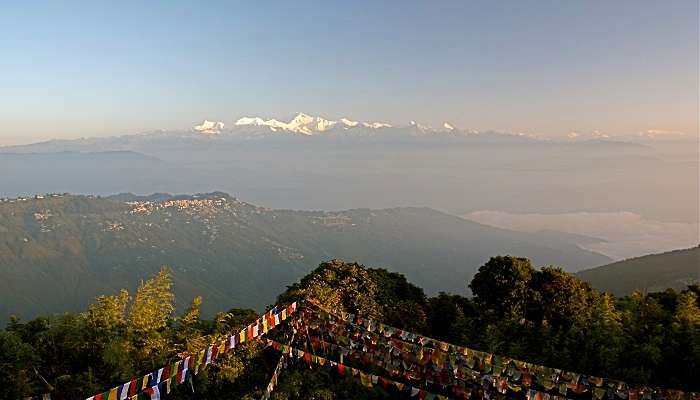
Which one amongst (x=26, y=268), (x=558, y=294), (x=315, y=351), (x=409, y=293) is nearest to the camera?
(x=315, y=351)

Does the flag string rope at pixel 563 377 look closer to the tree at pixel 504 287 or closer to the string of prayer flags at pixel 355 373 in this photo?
the string of prayer flags at pixel 355 373

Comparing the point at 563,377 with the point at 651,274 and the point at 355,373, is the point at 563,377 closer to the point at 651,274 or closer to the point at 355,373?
the point at 355,373

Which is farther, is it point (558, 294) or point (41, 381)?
point (558, 294)

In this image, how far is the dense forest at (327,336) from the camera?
16.3m

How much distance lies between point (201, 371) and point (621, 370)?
48.1 ft

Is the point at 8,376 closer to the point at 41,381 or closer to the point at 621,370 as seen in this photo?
the point at 41,381

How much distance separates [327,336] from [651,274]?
67.3 meters

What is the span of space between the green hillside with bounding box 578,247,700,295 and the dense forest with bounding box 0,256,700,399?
4007cm

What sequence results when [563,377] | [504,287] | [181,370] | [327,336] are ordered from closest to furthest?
[181,370], [563,377], [327,336], [504,287]

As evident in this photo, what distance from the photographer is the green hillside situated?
203 ft

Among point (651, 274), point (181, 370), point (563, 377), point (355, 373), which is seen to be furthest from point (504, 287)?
point (651, 274)

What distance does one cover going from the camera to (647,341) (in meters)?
19.4

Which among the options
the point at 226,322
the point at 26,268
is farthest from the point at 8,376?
the point at 26,268

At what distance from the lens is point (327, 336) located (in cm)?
1884
